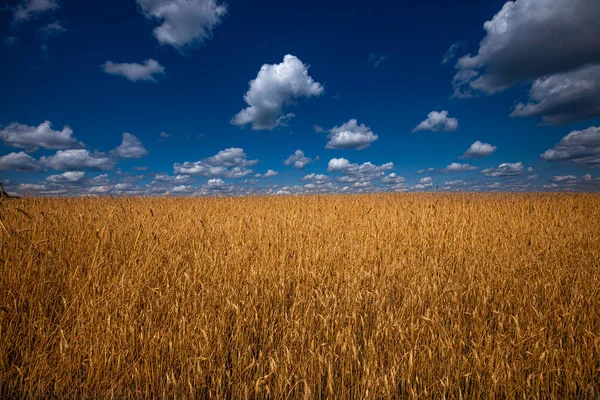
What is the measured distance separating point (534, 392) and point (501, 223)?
7041 mm

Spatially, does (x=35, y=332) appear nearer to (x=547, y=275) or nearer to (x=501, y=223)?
(x=547, y=275)

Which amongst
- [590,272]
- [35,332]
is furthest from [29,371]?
[590,272]

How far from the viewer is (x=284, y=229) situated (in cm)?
684

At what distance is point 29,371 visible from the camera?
99.5 inches

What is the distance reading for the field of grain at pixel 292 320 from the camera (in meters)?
2.42

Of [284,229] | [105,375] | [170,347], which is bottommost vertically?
[105,375]

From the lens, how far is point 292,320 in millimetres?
3074

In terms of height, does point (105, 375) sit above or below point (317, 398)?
above

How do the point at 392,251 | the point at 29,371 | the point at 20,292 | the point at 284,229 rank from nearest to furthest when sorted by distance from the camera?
1. the point at 29,371
2. the point at 20,292
3. the point at 392,251
4. the point at 284,229

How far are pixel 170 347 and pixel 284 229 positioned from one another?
4346 mm

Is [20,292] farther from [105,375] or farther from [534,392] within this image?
[534,392]

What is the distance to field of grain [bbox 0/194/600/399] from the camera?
2420mm


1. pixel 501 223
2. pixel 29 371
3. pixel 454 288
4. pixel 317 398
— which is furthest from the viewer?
pixel 501 223

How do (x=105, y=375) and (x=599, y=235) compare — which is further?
(x=599, y=235)
